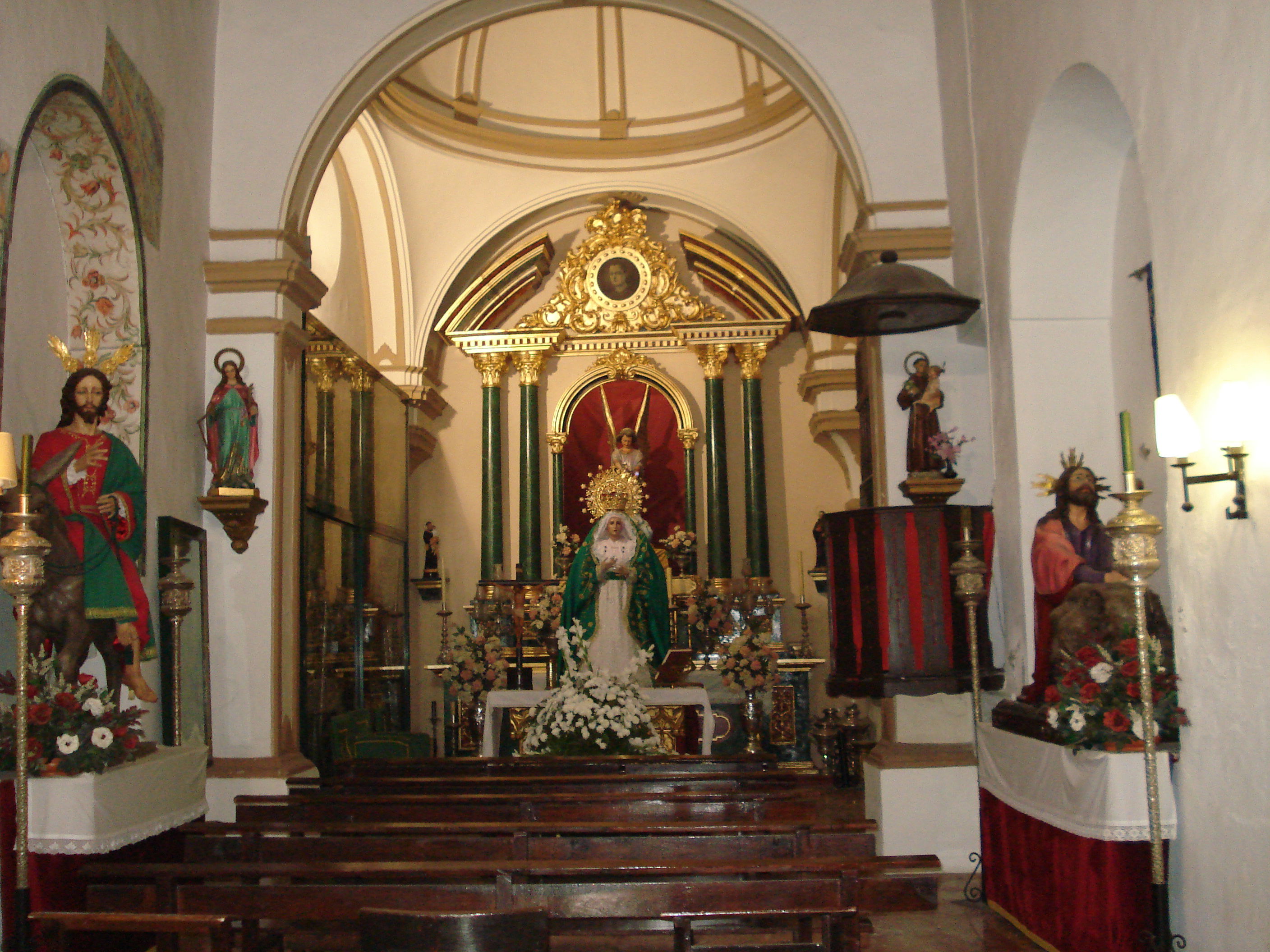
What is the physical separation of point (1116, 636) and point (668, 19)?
374 inches

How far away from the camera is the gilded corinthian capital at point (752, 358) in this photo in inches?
540

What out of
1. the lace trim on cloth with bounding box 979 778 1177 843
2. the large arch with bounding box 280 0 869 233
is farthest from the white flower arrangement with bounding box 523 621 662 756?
the large arch with bounding box 280 0 869 233

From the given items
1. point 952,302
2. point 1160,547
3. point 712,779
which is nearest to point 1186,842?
point 1160,547

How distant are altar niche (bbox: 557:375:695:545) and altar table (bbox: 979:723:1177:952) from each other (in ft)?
25.4

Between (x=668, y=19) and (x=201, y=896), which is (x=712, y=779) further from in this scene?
(x=668, y=19)

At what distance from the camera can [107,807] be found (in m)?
5.37

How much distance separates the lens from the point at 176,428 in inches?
312

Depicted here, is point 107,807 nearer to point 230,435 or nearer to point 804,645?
point 230,435

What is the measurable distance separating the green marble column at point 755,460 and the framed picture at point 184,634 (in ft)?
20.8

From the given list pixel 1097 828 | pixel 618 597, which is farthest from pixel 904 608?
pixel 618 597

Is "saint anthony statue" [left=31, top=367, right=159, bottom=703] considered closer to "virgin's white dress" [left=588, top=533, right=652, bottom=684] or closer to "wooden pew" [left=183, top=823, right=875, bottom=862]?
"wooden pew" [left=183, top=823, right=875, bottom=862]

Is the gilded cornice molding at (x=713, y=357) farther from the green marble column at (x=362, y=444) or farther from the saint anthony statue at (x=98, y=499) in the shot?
the saint anthony statue at (x=98, y=499)

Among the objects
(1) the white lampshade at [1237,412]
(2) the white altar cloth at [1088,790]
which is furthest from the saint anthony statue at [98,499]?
(1) the white lampshade at [1237,412]

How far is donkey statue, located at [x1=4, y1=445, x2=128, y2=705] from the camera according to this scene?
19.4 ft
